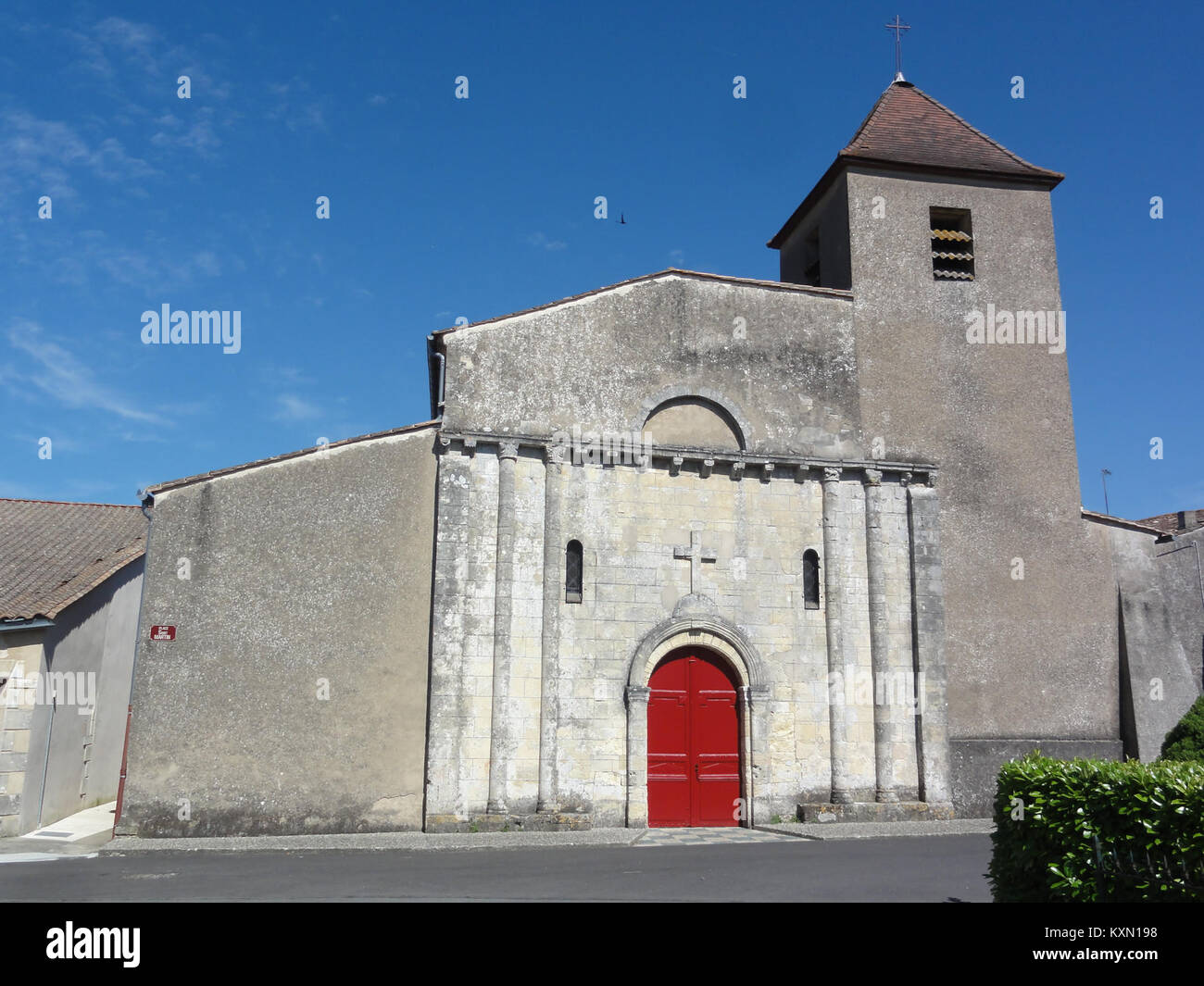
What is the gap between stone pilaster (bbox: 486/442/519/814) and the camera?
41.1 feet

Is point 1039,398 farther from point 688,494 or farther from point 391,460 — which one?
point 391,460

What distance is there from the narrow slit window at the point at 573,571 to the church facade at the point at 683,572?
2.0 inches

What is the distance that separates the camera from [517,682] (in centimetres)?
1290

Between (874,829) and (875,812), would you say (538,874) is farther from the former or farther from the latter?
(875,812)

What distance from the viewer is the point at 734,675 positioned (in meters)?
13.8

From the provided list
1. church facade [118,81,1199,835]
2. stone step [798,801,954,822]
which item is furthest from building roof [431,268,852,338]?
stone step [798,801,954,822]

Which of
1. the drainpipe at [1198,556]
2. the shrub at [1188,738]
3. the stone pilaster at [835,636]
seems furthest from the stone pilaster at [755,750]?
the drainpipe at [1198,556]

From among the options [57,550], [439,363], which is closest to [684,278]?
[439,363]

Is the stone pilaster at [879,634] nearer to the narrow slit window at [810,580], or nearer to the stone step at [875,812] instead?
the stone step at [875,812]

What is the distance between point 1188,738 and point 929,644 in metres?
3.72

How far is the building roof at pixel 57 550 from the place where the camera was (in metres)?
14.0
